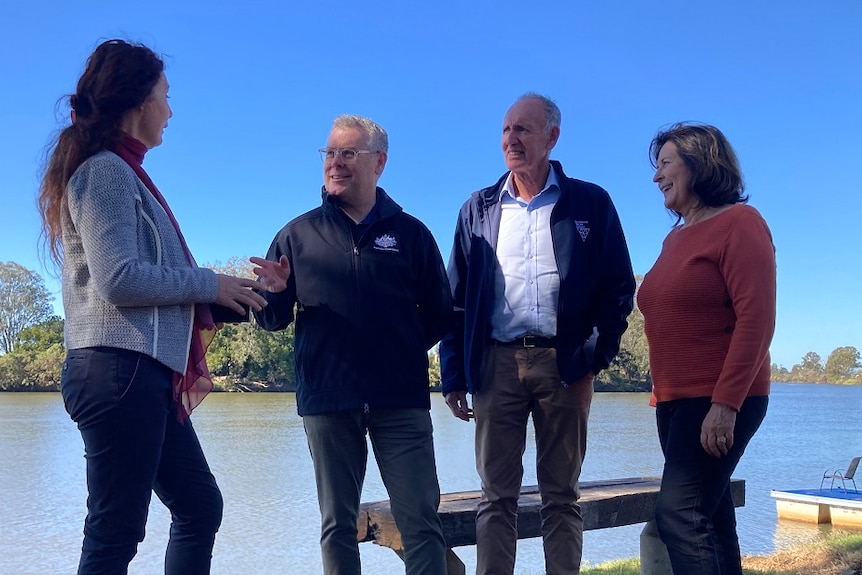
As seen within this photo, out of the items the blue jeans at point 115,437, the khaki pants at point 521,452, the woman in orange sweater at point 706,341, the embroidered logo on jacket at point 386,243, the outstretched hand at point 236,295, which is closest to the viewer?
the blue jeans at point 115,437

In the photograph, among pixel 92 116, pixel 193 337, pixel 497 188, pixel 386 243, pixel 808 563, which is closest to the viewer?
pixel 92 116

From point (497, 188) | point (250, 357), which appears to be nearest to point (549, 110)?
point (497, 188)

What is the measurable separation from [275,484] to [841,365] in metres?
152

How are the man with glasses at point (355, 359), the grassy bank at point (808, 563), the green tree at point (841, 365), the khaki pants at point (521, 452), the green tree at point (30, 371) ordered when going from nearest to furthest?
1. the man with glasses at point (355, 359)
2. the khaki pants at point (521, 452)
3. the grassy bank at point (808, 563)
4. the green tree at point (30, 371)
5. the green tree at point (841, 365)

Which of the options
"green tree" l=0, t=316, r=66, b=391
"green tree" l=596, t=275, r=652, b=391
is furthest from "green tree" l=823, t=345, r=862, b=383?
"green tree" l=0, t=316, r=66, b=391

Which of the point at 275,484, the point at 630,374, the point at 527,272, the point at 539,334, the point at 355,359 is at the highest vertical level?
the point at 527,272

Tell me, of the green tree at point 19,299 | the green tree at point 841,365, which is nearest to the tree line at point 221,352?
the green tree at point 19,299

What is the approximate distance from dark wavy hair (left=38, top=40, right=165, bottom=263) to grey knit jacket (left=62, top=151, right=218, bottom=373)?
7cm

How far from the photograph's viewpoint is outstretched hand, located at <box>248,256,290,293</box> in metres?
2.91

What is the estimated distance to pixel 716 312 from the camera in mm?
2883

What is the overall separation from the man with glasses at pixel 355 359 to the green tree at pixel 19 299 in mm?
61399

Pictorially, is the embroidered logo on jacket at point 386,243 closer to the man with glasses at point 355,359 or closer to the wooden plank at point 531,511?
the man with glasses at point 355,359

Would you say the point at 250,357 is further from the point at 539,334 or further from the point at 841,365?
the point at 841,365

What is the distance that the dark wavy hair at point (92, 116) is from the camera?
2430 millimetres
